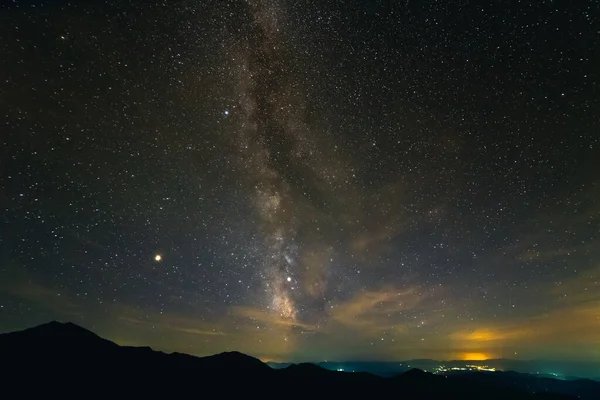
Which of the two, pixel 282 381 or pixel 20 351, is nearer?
pixel 20 351

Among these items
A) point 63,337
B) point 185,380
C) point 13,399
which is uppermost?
point 63,337

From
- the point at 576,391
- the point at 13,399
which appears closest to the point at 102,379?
the point at 13,399

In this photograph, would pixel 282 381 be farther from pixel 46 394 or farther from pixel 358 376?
pixel 46 394

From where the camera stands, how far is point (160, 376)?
153 ft

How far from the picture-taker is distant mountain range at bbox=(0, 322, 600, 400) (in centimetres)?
3909

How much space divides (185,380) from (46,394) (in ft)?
54.7

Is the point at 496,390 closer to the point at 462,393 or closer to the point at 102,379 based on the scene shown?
the point at 462,393

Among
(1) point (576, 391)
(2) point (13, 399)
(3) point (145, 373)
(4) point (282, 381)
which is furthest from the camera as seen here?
(1) point (576, 391)

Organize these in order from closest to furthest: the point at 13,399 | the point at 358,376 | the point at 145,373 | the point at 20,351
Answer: the point at 13,399 < the point at 20,351 < the point at 145,373 < the point at 358,376

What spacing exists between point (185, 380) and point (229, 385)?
6479mm

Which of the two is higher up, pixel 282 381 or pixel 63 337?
pixel 63 337

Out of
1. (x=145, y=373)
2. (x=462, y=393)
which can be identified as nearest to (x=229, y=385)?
(x=145, y=373)

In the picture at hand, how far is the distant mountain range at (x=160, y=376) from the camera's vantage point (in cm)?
3909

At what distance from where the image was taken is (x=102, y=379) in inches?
1658
